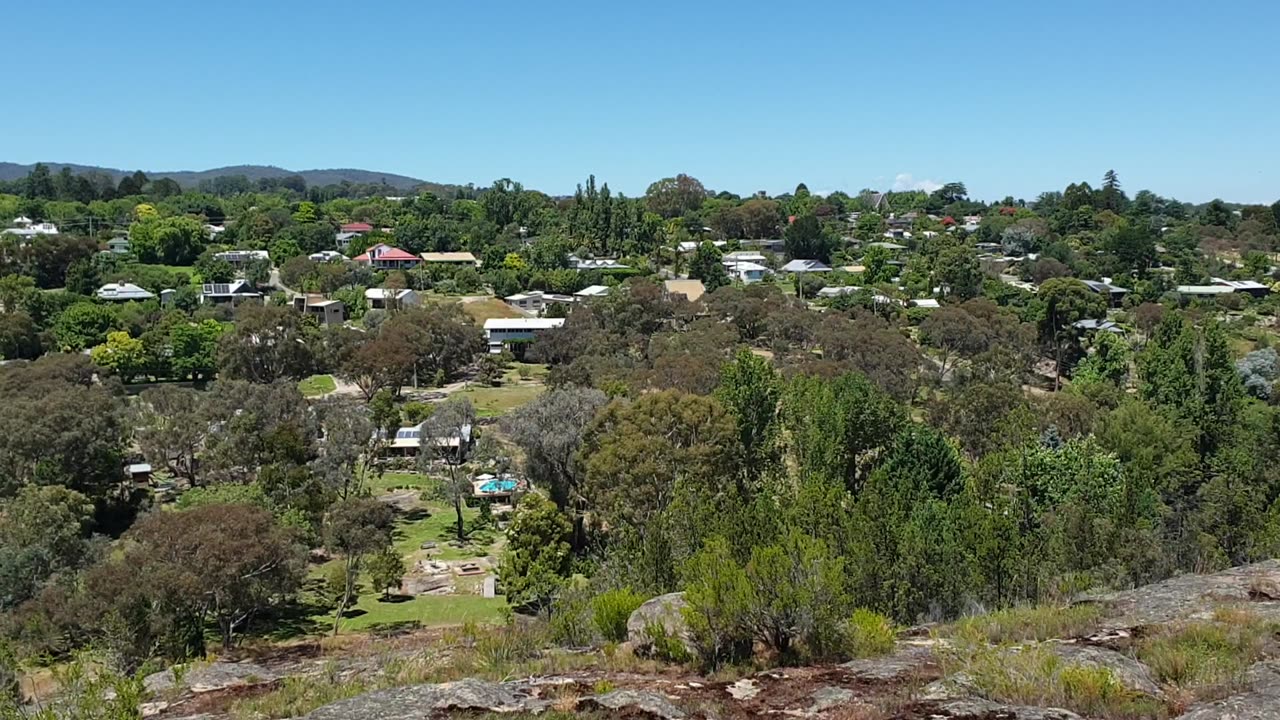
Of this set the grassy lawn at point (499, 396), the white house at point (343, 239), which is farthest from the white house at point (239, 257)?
the grassy lawn at point (499, 396)

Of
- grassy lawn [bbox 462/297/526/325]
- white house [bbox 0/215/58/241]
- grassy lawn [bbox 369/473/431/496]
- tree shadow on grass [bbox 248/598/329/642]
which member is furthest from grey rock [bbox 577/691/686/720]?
white house [bbox 0/215/58/241]

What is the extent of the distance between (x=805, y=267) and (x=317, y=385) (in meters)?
47.4

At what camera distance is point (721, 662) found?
10547 millimetres

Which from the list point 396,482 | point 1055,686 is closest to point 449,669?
point 1055,686

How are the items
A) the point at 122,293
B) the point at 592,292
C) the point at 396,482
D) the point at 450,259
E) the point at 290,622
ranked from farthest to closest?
the point at 450,259
the point at 592,292
the point at 122,293
the point at 396,482
the point at 290,622

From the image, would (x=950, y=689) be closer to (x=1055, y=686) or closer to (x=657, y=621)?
(x=1055, y=686)

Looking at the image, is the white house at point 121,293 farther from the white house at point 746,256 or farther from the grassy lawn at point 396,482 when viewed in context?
the white house at point 746,256

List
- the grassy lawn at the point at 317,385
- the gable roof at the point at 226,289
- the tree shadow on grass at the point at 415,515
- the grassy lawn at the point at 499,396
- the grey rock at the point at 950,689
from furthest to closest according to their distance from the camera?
the gable roof at the point at 226,289 < the grassy lawn at the point at 317,385 < the grassy lawn at the point at 499,396 < the tree shadow on grass at the point at 415,515 < the grey rock at the point at 950,689

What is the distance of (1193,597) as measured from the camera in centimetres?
1172

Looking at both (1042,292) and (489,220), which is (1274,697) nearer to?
(1042,292)

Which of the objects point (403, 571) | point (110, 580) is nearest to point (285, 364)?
point (403, 571)

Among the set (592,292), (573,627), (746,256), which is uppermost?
(746,256)

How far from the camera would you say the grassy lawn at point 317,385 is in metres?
46.7

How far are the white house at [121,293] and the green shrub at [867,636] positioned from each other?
62.0m
